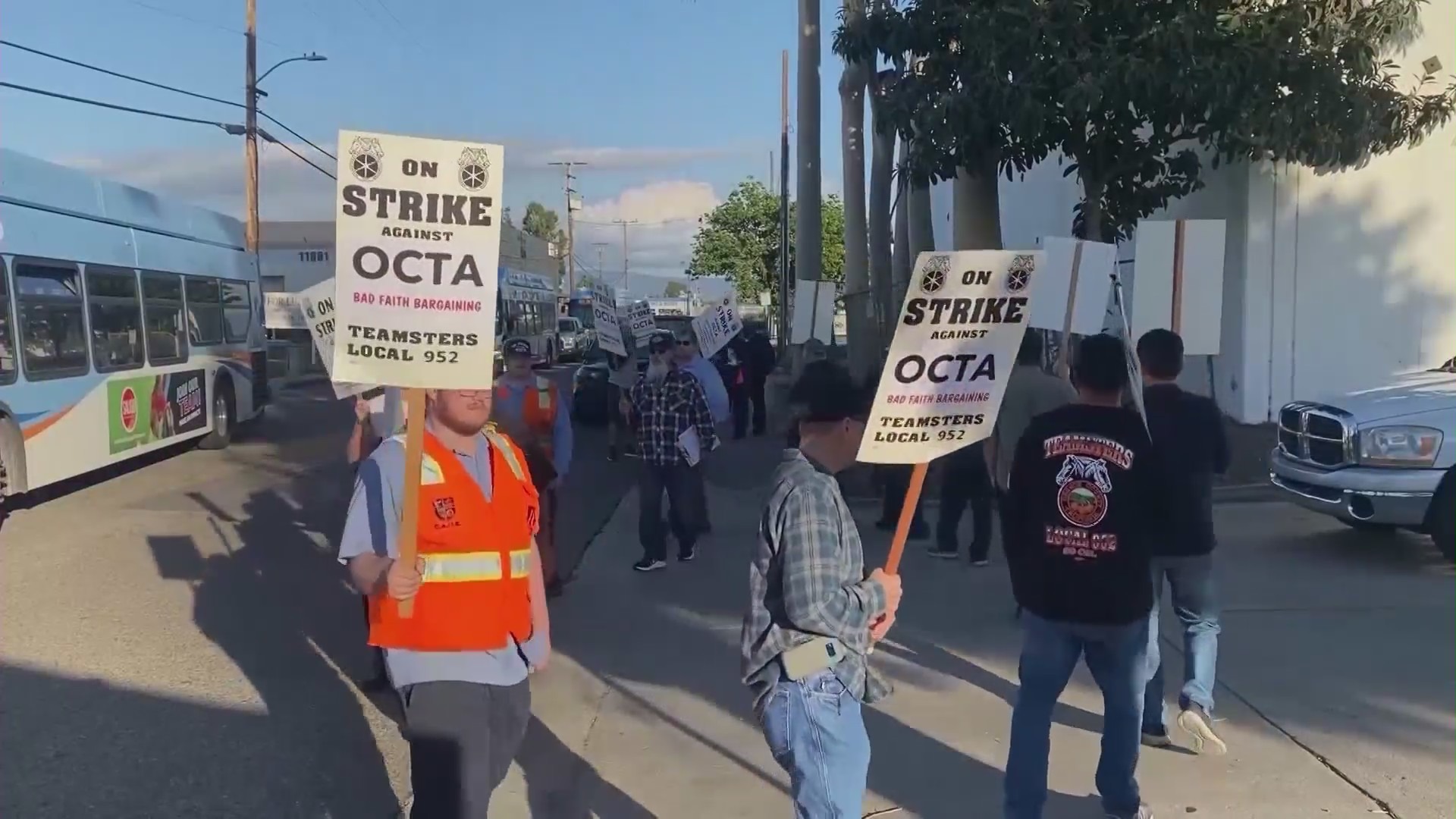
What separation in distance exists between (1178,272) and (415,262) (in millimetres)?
4321

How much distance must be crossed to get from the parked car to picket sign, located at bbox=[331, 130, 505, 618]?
7411 mm

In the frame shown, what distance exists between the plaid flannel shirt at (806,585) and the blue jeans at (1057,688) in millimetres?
1041

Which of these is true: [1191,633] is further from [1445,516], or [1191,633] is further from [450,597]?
[1445,516]

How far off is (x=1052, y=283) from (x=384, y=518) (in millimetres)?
3407

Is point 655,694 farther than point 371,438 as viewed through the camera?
No

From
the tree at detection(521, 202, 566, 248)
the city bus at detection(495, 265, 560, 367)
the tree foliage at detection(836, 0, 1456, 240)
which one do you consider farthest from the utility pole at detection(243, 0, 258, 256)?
the tree at detection(521, 202, 566, 248)

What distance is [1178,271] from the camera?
20.7 feet

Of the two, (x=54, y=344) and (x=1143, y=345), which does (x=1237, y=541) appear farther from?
(x=54, y=344)

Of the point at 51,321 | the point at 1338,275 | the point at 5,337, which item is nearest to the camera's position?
the point at 5,337

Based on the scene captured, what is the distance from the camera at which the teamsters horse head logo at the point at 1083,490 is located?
13.3ft

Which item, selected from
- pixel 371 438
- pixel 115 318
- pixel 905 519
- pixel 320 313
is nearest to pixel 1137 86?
pixel 320 313

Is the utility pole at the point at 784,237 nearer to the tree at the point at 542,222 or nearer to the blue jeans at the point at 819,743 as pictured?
the blue jeans at the point at 819,743

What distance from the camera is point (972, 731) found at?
571 cm

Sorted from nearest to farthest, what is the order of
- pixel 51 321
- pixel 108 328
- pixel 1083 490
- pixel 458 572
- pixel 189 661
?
pixel 458 572, pixel 1083 490, pixel 189 661, pixel 51 321, pixel 108 328
